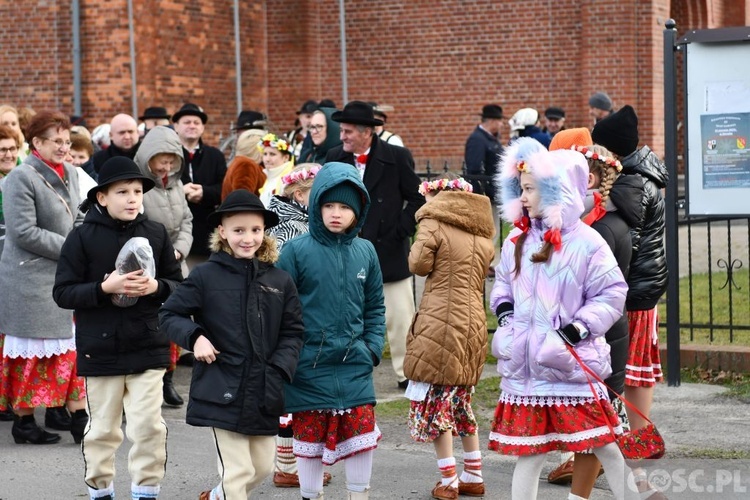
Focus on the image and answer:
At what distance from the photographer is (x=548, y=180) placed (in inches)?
205

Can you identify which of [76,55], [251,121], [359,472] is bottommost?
[359,472]

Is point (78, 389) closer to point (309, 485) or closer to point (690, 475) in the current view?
point (309, 485)

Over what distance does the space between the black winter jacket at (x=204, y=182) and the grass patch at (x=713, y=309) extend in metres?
3.73

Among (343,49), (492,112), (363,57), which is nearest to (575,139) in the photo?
(492,112)

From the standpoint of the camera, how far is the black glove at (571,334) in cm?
507

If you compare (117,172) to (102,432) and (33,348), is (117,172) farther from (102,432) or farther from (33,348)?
(33,348)

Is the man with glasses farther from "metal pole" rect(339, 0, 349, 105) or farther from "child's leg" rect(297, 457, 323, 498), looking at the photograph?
"metal pole" rect(339, 0, 349, 105)

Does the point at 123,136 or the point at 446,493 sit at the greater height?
the point at 123,136

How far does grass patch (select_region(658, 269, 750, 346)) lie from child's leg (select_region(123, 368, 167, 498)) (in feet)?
15.4

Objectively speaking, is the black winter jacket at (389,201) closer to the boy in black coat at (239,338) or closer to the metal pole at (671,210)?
the metal pole at (671,210)

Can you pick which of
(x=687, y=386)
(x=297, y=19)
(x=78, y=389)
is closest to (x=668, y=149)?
(x=687, y=386)

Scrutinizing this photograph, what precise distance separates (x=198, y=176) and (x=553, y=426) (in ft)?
16.9

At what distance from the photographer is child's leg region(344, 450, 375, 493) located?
560 cm

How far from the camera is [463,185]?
6773 mm
